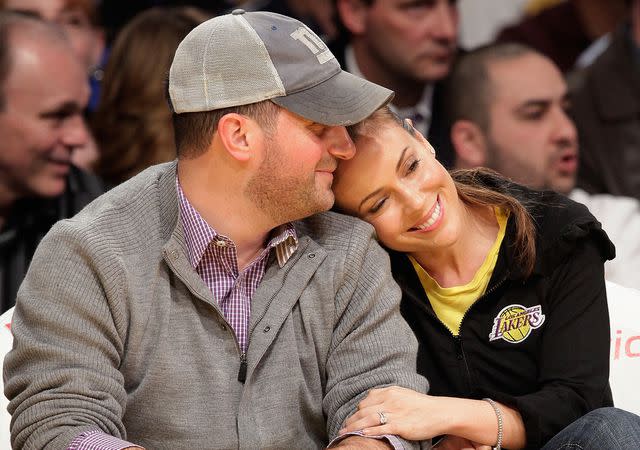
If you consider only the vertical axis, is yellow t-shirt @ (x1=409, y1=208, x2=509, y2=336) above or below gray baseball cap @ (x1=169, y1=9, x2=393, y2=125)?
below

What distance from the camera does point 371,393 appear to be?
2424 millimetres

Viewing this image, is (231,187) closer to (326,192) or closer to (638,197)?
(326,192)

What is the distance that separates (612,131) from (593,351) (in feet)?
7.66

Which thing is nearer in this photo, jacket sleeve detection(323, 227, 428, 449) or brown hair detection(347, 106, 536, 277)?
jacket sleeve detection(323, 227, 428, 449)

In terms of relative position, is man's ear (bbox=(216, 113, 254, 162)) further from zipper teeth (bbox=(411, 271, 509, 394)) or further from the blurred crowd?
the blurred crowd

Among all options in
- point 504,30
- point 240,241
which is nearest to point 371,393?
point 240,241

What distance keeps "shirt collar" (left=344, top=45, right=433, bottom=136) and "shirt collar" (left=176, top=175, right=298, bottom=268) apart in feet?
6.96

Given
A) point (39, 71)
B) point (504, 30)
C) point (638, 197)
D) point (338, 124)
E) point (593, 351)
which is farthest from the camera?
point (504, 30)

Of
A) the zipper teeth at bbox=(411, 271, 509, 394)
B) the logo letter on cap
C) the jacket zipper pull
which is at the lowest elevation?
the jacket zipper pull

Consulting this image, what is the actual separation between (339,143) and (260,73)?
236 millimetres

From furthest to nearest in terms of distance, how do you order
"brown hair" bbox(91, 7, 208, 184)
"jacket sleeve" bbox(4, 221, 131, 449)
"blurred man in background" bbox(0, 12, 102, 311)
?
"brown hair" bbox(91, 7, 208, 184) < "blurred man in background" bbox(0, 12, 102, 311) < "jacket sleeve" bbox(4, 221, 131, 449)

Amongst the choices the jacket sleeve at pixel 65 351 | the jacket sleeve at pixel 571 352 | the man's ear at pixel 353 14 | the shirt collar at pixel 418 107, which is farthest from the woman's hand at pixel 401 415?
the man's ear at pixel 353 14

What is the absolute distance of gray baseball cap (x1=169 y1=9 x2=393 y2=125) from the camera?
2.39 meters

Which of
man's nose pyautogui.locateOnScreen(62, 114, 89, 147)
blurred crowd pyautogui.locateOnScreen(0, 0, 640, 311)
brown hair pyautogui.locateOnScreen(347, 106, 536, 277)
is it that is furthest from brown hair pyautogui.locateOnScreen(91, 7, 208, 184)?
brown hair pyautogui.locateOnScreen(347, 106, 536, 277)
